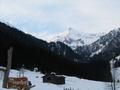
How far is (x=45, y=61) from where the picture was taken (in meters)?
143

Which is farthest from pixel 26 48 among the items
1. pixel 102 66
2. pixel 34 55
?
pixel 102 66

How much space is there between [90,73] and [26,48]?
140 feet

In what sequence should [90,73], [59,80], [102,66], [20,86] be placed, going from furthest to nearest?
[102,66] < [90,73] < [59,80] < [20,86]

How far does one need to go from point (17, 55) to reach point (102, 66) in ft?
235

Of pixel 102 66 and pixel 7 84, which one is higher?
pixel 102 66

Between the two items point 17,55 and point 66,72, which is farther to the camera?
point 66,72

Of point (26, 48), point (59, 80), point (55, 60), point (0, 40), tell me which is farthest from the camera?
point (55, 60)

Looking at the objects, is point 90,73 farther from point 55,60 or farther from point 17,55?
point 17,55

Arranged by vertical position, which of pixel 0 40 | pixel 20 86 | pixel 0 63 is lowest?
pixel 20 86

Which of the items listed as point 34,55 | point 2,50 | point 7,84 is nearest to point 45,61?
point 34,55

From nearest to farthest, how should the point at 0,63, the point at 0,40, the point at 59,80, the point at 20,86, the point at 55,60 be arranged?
1. the point at 20,86
2. the point at 59,80
3. the point at 0,63
4. the point at 0,40
5. the point at 55,60

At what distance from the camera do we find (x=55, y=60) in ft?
490

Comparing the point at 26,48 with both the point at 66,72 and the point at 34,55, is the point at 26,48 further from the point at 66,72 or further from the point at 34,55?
the point at 66,72

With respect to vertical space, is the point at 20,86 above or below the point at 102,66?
below
